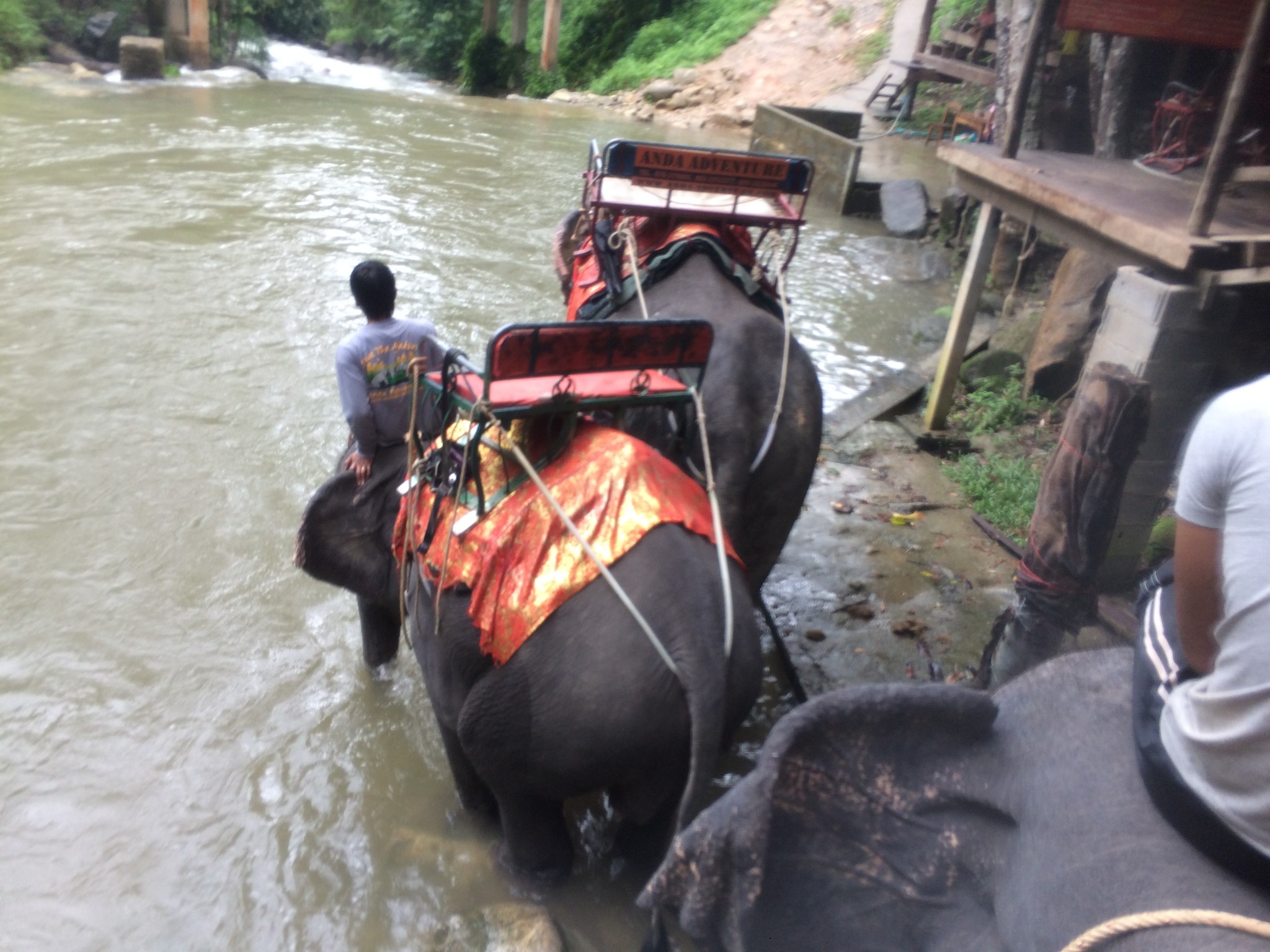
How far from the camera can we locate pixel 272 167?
510 inches

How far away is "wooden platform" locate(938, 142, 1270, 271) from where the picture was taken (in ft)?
13.4

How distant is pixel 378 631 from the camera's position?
14.1 ft

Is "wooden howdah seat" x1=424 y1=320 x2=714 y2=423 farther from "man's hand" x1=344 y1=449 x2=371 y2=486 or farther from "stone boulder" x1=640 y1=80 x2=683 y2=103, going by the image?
"stone boulder" x1=640 y1=80 x2=683 y2=103

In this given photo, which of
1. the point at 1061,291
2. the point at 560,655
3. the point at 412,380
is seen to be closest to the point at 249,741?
the point at 412,380

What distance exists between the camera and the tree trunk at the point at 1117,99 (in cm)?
723

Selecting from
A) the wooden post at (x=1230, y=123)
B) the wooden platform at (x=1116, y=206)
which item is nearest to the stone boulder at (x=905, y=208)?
the wooden platform at (x=1116, y=206)

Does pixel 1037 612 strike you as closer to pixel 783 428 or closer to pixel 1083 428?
pixel 1083 428

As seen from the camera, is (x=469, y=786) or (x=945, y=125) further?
(x=945, y=125)

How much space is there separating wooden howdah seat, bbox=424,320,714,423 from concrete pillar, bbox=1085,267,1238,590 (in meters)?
2.13

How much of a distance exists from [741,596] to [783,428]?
1.28 meters

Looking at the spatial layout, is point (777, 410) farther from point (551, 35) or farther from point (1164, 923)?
point (551, 35)

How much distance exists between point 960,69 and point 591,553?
12.4m

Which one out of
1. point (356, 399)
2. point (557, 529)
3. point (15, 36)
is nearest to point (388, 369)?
point (356, 399)

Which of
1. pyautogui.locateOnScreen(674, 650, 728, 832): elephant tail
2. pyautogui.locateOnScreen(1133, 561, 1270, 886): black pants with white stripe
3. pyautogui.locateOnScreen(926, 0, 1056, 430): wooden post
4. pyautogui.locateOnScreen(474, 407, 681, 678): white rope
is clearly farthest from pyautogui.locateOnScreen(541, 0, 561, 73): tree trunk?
pyautogui.locateOnScreen(1133, 561, 1270, 886): black pants with white stripe
